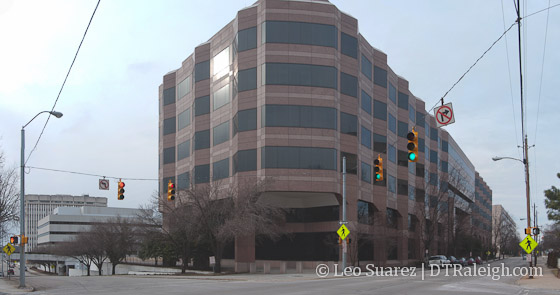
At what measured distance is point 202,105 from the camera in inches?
2373

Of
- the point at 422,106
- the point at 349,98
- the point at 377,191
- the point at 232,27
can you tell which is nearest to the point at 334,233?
the point at 377,191

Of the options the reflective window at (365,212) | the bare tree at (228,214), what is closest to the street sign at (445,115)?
the bare tree at (228,214)

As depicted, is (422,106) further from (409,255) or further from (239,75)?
(239,75)

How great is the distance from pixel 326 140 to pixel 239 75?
1054cm

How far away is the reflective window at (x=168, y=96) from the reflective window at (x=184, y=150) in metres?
6.53

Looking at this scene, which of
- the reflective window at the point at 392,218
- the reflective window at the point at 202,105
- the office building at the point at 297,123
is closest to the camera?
the office building at the point at 297,123

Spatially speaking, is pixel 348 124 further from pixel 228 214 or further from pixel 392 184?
pixel 228 214

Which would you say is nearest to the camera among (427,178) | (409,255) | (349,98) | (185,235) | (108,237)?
(185,235)

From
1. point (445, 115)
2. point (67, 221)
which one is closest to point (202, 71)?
point (445, 115)

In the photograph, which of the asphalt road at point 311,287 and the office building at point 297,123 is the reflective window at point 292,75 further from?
the asphalt road at point 311,287

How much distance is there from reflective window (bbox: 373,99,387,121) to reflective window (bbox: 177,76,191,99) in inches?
863

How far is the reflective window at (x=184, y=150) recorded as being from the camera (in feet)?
211

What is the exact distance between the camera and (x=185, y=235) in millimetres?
47438

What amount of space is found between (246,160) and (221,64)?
11.9m
